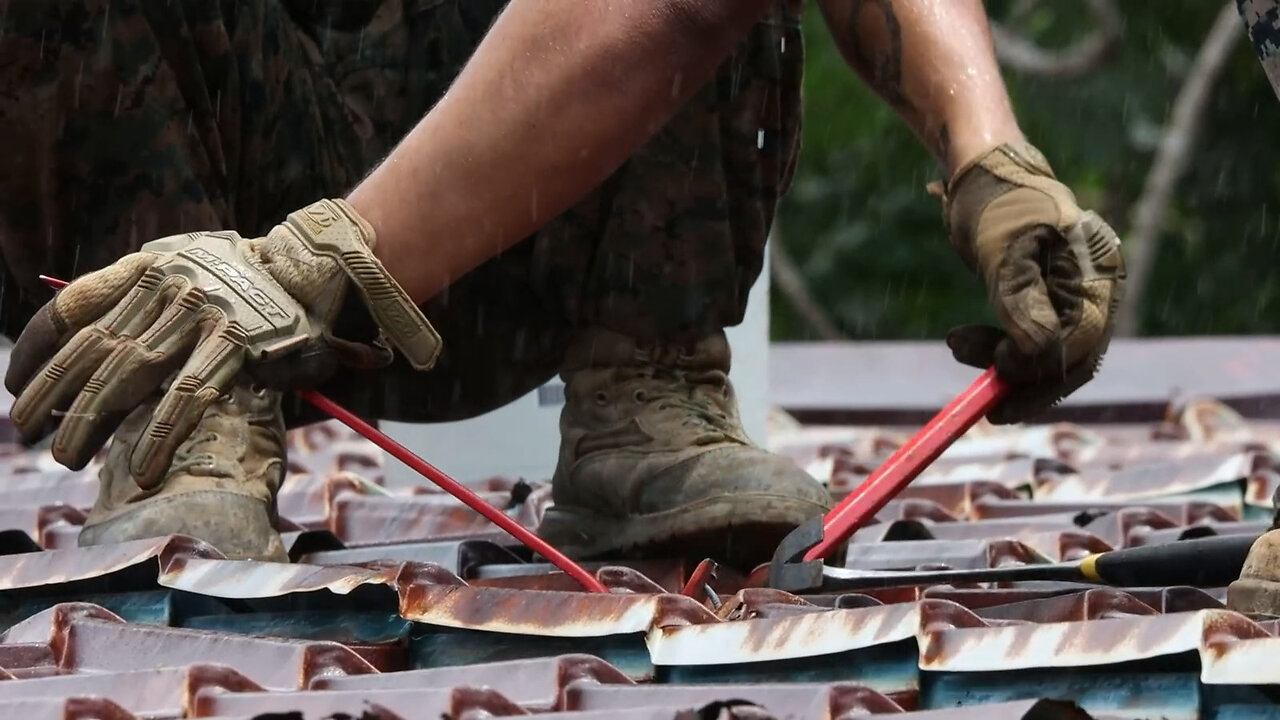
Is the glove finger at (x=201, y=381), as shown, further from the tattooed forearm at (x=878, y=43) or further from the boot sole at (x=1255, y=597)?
the boot sole at (x=1255, y=597)

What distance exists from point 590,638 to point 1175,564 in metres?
0.77

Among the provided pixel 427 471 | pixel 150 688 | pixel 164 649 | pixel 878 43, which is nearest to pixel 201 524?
pixel 427 471

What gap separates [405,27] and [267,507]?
0.85 m

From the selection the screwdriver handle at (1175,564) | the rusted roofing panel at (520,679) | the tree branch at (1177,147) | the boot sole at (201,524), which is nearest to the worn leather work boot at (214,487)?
the boot sole at (201,524)

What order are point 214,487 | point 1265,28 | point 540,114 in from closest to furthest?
1. point 1265,28
2. point 540,114
3. point 214,487

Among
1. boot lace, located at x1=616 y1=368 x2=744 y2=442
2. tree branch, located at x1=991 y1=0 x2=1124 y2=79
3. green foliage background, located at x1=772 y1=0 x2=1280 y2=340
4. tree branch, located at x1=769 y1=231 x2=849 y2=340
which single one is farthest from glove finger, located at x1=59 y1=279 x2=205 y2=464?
tree branch, located at x1=769 y1=231 x2=849 y2=340

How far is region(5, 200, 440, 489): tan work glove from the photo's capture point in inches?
91.5

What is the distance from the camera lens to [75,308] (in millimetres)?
2352

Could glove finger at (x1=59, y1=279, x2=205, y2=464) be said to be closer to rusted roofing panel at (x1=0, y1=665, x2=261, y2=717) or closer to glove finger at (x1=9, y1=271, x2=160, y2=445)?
glove finger at (x1=9, y1=271, x2=160, y2=445)

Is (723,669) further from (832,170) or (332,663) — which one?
(832,170)

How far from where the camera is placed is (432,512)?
3.66 metres

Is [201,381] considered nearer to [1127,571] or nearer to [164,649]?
[164,649]

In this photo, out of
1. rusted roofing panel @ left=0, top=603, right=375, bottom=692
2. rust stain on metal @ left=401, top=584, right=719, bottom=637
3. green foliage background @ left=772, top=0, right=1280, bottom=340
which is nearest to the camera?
rusted roofing panel @ left=0, top=603, right=375, bottom=692

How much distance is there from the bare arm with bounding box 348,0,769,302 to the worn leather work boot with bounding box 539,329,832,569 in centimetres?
65
